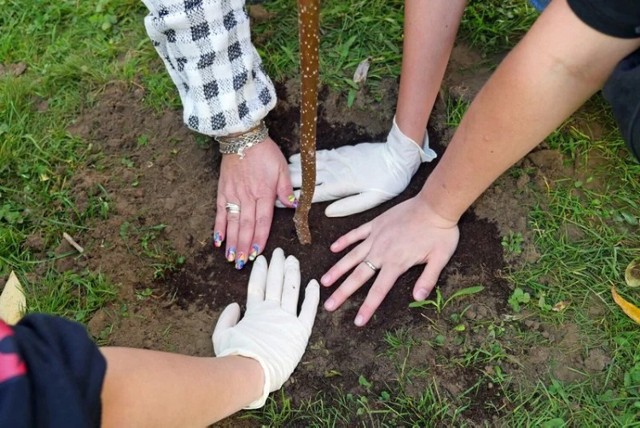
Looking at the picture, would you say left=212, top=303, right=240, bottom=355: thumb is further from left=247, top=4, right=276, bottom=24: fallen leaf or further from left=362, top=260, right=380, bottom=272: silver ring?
left=247, top=4, right=276, bottom=24: fallen leaf

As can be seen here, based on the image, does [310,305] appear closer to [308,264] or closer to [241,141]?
[308,264]

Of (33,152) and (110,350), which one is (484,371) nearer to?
(110,350)

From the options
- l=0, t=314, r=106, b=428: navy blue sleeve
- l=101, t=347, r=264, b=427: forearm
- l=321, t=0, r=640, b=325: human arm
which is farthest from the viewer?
l=321, t=0, r=640, b=325: human arm

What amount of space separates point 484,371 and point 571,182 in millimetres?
650

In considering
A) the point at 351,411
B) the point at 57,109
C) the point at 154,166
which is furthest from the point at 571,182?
the point at 57,109

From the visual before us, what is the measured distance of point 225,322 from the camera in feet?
5.61

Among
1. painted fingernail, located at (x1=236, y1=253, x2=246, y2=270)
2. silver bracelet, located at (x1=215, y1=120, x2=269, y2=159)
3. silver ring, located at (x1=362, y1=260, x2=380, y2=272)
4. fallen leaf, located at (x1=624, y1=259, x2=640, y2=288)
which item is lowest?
painted fingernail, located at (x1=236, y1=253, x2=246, y2=270)

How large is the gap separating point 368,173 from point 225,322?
597 millimetres

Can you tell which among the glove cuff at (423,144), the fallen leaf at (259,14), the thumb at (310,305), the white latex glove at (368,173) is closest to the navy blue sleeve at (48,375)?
the thumb at (310,305)

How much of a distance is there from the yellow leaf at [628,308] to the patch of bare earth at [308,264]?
14 cm

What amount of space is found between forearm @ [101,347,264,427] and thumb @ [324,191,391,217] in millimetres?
605

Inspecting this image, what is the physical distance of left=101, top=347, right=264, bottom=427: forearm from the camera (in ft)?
3.52

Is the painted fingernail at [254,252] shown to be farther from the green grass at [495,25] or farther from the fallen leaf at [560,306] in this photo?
the green grass at [495,25]

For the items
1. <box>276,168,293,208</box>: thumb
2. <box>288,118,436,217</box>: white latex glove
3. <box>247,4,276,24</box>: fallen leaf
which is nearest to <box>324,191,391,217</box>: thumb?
<box>288,118,436,217</box>: white latex glove
